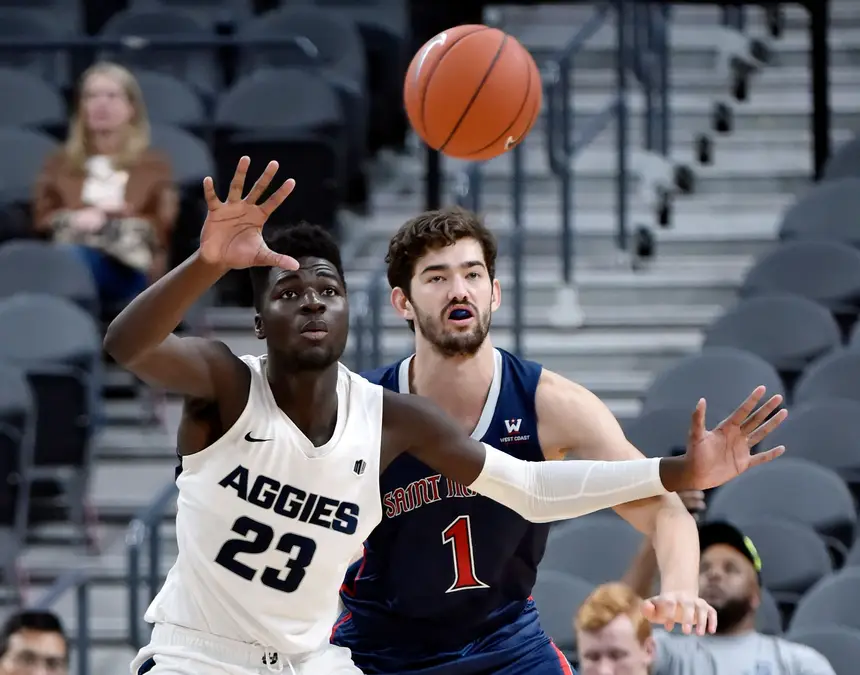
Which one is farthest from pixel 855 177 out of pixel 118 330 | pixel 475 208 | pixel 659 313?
pixel 118 330

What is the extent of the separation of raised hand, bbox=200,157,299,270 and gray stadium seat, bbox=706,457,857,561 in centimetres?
335

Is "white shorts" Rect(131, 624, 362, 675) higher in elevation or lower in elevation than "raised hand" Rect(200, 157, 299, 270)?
lower

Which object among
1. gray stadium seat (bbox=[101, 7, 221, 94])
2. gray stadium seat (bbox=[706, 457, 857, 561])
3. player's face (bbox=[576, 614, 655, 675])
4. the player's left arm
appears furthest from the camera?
gray stadium seat (bbox=[101, 7, 221, 94])

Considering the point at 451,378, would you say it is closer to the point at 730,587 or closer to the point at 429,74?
the point at 429,74

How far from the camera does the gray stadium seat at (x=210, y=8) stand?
10461mm

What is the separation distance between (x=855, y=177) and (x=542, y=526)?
479 cm

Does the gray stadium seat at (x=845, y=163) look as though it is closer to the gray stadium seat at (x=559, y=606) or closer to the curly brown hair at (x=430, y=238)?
the gray stadium seat at (x=559, y=606)

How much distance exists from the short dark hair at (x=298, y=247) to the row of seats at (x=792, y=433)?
96.4 inches

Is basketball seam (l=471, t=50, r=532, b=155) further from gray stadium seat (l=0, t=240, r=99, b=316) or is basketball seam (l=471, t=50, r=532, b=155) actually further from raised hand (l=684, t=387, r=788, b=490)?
gray stadium seat (l=0, t=240, r=99, b=316)

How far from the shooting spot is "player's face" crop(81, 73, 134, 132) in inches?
332

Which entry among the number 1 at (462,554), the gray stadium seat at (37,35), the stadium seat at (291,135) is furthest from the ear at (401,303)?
the gray stadium seat at (37,35)

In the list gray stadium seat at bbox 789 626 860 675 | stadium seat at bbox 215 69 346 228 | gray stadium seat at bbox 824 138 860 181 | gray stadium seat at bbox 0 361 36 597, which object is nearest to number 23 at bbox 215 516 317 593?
gray stadium seat at bbox 789 626 860 675

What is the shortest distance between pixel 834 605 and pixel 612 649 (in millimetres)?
938

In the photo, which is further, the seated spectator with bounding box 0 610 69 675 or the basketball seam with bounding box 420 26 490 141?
the seated spectator with bounding box 0 610 69 675
